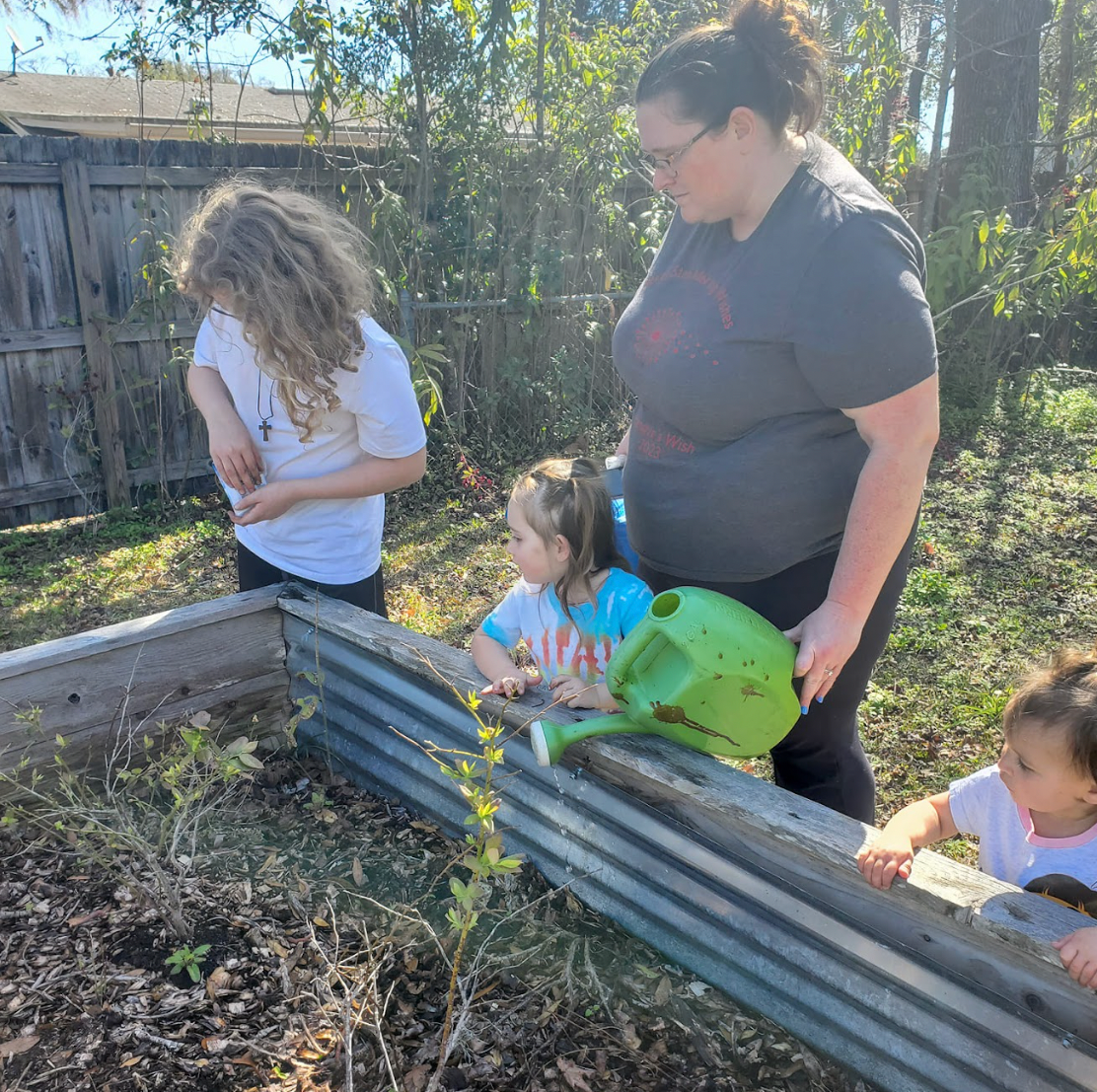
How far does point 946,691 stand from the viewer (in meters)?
3.59

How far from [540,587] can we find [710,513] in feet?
1.66

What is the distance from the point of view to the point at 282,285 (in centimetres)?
214

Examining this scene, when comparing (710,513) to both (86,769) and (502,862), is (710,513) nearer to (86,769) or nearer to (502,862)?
(502,862)

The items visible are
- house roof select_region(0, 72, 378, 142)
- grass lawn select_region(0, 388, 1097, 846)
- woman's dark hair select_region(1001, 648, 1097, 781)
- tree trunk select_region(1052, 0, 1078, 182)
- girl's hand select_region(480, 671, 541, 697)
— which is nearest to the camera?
woman's dark hair select_region(1001, 648, 1097, 781)

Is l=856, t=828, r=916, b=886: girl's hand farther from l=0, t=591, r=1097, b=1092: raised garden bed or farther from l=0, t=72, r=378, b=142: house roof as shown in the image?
l=0, t=72, r=378, b=142: house roof

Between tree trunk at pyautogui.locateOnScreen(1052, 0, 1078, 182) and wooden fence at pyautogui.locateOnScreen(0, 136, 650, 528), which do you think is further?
tree trunk at pyautogui.locateOnScreen(1052, 0, 1078, 182)

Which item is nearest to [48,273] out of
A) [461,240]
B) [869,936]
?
[461,240]

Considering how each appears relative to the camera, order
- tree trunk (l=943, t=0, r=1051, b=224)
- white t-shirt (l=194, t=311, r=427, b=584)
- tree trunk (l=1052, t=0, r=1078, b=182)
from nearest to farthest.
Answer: white t-shirt (l=194, t=311, r=427, b=584) → tree trunk (l=943, t=0, r=1051, b=224) → tree trunk (l=1052, t=0, r=1078, b=182)

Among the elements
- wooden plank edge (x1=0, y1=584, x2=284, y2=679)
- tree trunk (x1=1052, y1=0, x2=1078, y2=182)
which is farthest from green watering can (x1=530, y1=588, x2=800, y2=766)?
tree trunk (x1=1052, y1=0, x2=1078, y2=182)

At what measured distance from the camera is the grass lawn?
344cm

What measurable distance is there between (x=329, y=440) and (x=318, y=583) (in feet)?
1.49

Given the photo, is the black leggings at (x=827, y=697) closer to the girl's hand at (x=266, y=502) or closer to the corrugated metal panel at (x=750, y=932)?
the corrugated metal panel at (x=750, y=932)

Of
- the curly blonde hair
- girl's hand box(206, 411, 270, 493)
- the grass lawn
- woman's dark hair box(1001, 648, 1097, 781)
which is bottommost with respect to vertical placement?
the grass lawn

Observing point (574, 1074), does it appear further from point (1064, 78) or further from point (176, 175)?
point (1064, 78)
